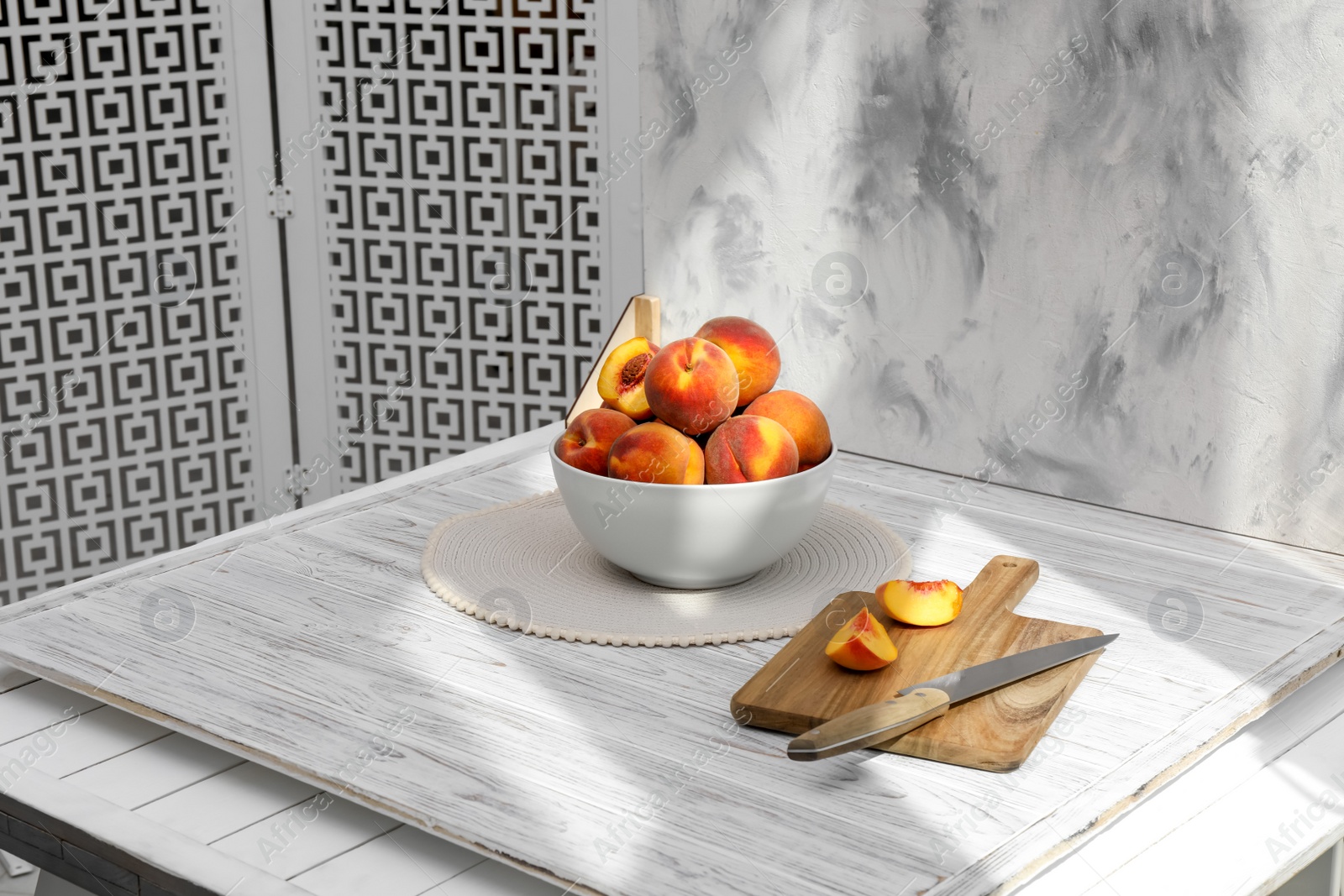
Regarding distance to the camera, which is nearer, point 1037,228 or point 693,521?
point 693,521

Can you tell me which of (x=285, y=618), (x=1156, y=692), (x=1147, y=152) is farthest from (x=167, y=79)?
(x=1156, y=692)

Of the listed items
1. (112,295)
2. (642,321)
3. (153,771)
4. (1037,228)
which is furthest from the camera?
(112,295)

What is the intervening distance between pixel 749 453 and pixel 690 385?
0.07m

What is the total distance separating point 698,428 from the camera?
1.07m

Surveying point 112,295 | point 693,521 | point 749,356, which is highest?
point 749,356

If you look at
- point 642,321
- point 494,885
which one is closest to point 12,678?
point 494,885

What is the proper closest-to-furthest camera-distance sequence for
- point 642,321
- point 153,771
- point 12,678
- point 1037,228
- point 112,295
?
point 153,771 < point 12,678 < point 1037,228 < point 642,321 < point 112,295

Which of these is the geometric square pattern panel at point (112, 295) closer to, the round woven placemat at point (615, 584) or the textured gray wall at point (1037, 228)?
the textured gray wall at point (1037, 228)

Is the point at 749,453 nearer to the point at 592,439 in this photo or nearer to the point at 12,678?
the point at 592,439

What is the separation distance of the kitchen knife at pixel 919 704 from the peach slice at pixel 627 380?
1.15 feet

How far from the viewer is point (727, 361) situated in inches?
42.5

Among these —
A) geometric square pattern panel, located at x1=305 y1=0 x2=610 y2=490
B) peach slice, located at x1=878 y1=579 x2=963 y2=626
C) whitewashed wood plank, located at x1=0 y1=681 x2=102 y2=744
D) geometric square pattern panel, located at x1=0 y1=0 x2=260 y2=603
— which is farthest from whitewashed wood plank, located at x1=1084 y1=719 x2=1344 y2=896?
geometric square pattern panel, located at x1=0 y1=0 x2=260 y2=603

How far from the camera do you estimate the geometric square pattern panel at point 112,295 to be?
239cm

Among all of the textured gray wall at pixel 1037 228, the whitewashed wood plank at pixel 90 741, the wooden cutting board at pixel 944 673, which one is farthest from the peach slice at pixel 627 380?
the whitewashed wood plank at pixel 90 741
